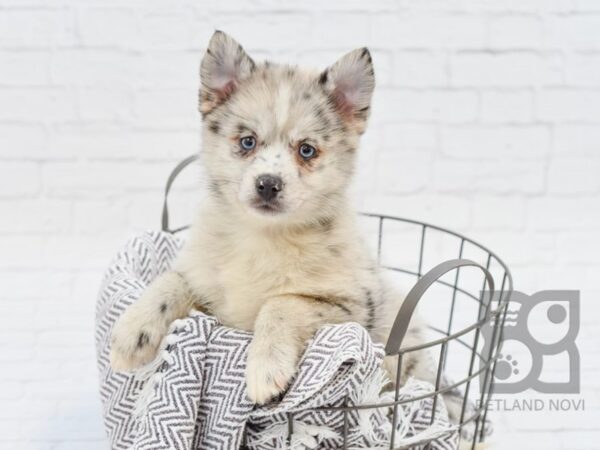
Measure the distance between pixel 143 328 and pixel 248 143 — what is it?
1.70 feet

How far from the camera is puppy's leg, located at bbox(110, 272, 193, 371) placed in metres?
1.86

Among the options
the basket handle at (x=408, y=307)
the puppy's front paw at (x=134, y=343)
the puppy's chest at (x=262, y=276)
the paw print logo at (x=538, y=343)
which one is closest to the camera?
the basket handle at (x=408, y=307)

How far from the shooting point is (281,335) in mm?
1758

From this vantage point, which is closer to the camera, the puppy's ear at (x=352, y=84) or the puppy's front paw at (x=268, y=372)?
the puppy's front paw at (x=268, y=372)

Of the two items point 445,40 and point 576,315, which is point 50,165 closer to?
point 445,40

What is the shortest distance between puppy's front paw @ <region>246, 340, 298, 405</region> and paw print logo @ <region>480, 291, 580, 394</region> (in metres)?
0.87

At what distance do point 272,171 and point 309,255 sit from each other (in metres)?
0.25

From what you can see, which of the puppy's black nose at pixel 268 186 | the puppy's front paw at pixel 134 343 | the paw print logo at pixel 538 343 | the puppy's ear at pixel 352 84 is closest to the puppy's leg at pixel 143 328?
the puppy's front paw at pixel 134 343

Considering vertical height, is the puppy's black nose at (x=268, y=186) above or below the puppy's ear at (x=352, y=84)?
below

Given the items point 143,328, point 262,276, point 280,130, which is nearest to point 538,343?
point 262,276

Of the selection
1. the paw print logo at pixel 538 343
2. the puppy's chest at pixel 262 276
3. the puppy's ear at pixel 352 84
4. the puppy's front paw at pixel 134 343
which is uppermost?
the puppy's ear at pixel 352 84

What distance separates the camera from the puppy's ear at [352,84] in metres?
1.98

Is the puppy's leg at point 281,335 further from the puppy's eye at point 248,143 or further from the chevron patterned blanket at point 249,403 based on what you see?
the puppy's eye at point 248,143

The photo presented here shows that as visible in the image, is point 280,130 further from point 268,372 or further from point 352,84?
point 268,372
